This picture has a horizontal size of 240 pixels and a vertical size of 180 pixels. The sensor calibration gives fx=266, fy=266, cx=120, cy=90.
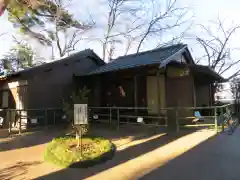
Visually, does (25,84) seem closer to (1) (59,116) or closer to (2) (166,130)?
(1) (59,116)

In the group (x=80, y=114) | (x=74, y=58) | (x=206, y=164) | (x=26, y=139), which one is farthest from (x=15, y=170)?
(x=74, y=58)

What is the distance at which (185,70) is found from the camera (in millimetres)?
12656

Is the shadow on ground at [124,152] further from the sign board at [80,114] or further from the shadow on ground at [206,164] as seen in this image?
the sign board at [80,114]

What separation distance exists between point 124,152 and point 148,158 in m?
0.92

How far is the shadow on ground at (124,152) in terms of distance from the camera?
6.10 meters

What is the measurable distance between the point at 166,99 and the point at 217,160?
6.03 metres

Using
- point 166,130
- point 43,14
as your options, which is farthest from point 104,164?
point 43,14

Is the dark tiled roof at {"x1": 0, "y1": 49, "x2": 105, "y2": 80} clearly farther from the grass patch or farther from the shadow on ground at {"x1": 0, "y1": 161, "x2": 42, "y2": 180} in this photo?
the shadow on ground at {"x1": 0, "y1": 161, "x2": 42, "y2": 180}

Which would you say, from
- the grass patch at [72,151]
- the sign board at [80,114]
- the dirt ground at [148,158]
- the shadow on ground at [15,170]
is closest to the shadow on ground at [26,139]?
the dirt ground at [148,158]

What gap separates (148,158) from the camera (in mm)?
7199

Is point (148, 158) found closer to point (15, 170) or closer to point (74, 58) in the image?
point (15, 170)

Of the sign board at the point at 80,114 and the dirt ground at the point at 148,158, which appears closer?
the dirt ground at the point at 148,158

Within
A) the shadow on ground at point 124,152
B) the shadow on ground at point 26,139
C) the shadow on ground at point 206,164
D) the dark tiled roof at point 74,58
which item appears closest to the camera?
the shadow on ground at point 206,164

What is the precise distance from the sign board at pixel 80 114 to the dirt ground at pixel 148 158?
1318mm
